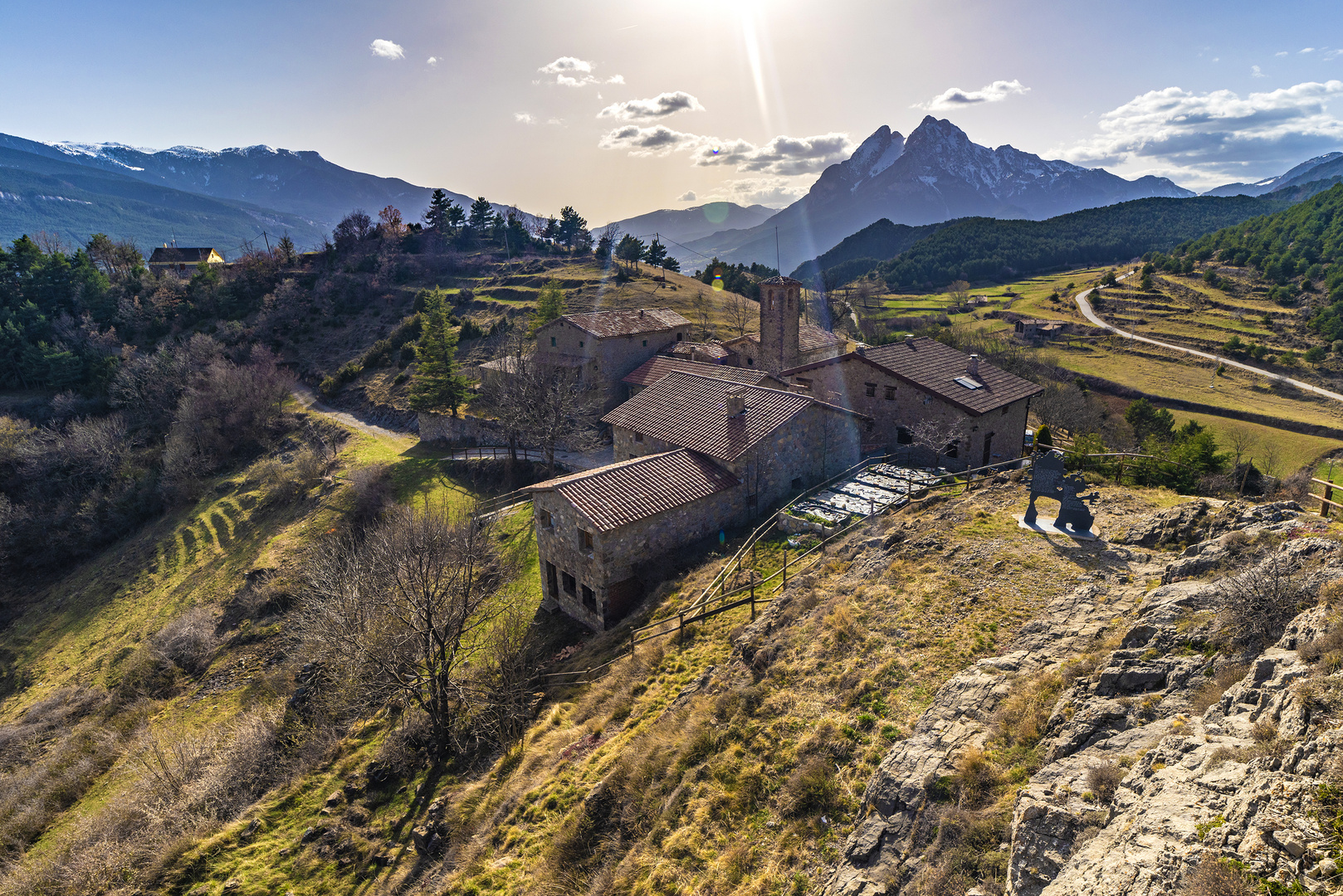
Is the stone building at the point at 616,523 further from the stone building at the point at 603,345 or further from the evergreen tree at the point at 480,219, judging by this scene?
the evergreen tree at the point at 480,219

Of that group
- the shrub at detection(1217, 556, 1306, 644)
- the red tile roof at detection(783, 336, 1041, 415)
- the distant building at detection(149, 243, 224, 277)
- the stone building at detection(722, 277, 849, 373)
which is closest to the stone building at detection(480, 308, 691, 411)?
the stone building at detection(722, 277, 849, 373)

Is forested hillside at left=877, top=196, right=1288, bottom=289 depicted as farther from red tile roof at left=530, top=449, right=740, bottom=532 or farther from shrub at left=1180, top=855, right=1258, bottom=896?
shrub at left=1180, top=855, right=1258, bottom=896

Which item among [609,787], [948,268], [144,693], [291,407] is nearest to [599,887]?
[609,787]

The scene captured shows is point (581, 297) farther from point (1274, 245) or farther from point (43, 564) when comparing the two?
point (1274, 245)

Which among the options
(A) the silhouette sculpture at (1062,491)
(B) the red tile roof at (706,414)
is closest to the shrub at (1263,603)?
(A) the silhouette sculpture at (1062,491)

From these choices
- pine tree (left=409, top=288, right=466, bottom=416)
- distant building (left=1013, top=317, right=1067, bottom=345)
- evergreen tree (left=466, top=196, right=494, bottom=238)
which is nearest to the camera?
pine tree (left=409, top=288, right=466, bottom=416)
